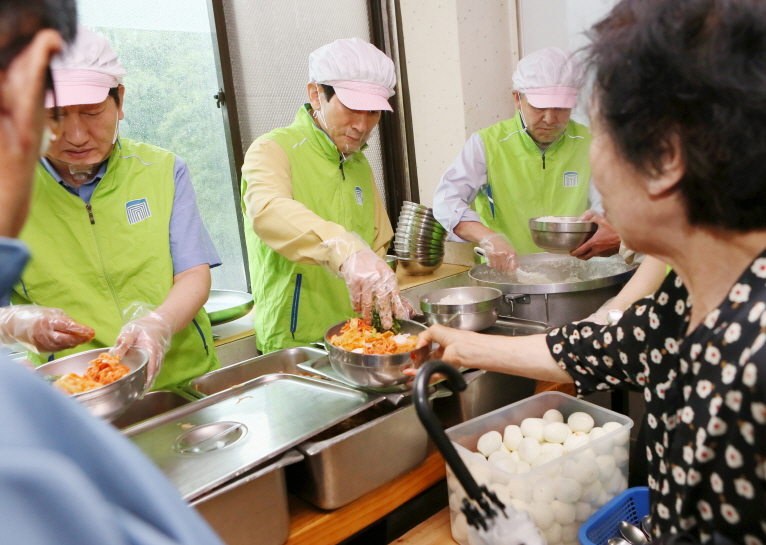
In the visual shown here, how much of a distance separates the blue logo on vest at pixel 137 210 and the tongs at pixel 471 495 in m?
1.63

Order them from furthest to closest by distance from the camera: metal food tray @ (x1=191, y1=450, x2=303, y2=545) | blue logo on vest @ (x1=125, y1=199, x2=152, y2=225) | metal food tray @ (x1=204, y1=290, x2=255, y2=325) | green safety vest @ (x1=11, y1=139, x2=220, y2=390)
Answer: metal food tray @ (x1=204, y1=290, x2=255, y2=325), blue logo on vest @ (x1=125, y1=199, x2=152, y2=225), green safety vest @ (x1=11, y1=139, x2=220, y2=390), metal food tray @ (x1=191, y1=450, x2=303, y2=545)

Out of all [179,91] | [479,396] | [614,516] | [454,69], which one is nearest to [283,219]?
[479,396]

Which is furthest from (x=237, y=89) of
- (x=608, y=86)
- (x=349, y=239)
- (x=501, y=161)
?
(x=608, y=86)

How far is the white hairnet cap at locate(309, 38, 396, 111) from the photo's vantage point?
2.49 m

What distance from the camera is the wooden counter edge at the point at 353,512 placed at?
4.52ft

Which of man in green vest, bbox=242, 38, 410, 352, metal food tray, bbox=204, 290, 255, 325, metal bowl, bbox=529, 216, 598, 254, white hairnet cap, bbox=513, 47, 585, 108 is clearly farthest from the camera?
white hairnet cap, bbox=513, 47, 585, 108

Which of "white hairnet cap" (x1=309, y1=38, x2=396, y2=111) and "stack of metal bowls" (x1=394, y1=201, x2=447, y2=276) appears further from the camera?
"stack of metal bowls" (x1=394, y1=201, x2=447, y2=276)

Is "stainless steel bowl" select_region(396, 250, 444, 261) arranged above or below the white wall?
below

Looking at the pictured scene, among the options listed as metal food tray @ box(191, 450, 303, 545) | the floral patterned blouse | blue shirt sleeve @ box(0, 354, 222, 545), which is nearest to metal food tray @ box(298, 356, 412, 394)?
metal food tray @ box(191, 450, 303, 545)

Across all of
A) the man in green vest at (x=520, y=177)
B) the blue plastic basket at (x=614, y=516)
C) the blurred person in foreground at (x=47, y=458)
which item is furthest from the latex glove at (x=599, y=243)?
the blurred person in foreground at (x=47, y=458)

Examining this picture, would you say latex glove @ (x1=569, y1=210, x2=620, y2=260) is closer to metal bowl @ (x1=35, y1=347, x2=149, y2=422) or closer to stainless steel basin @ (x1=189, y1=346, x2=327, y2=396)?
stainless steel basin @ (x1=189, y1=346, x2=327, y2=396)

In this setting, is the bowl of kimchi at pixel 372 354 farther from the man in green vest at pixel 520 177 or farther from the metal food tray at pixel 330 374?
the man in green vest at pixel 520 177

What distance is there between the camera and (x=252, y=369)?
6.73 ft

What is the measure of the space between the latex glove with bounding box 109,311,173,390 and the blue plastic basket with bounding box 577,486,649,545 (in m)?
1.25
